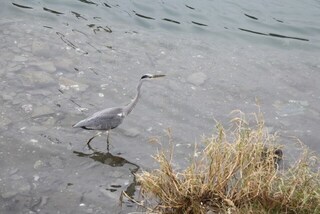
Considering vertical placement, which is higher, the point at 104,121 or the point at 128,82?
the point at 104,121

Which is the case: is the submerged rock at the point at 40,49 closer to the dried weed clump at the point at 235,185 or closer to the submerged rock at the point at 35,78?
the submerged rock at the point at 35,78

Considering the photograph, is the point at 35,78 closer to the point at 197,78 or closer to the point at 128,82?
the point at 128,82

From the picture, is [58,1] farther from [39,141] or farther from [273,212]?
[273,212]

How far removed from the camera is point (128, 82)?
427 inches

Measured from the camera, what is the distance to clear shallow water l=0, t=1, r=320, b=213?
7.68 meters

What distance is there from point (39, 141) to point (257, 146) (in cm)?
405

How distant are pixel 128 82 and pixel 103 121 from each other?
2644 mm

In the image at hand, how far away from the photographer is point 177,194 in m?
6.36

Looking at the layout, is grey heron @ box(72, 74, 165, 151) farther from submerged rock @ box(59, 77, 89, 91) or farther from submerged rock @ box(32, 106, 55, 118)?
submerged rock @ box(59, 77, 89, 91)

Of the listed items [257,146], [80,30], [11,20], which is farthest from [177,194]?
[11,20]

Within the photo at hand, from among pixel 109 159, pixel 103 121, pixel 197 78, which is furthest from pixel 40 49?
pixel 109 159

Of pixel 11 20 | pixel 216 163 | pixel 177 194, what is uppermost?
pixel 216 163

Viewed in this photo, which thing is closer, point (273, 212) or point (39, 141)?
point (273, 212)

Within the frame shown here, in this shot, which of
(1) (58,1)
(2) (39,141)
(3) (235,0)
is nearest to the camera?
(2) (39,141)
